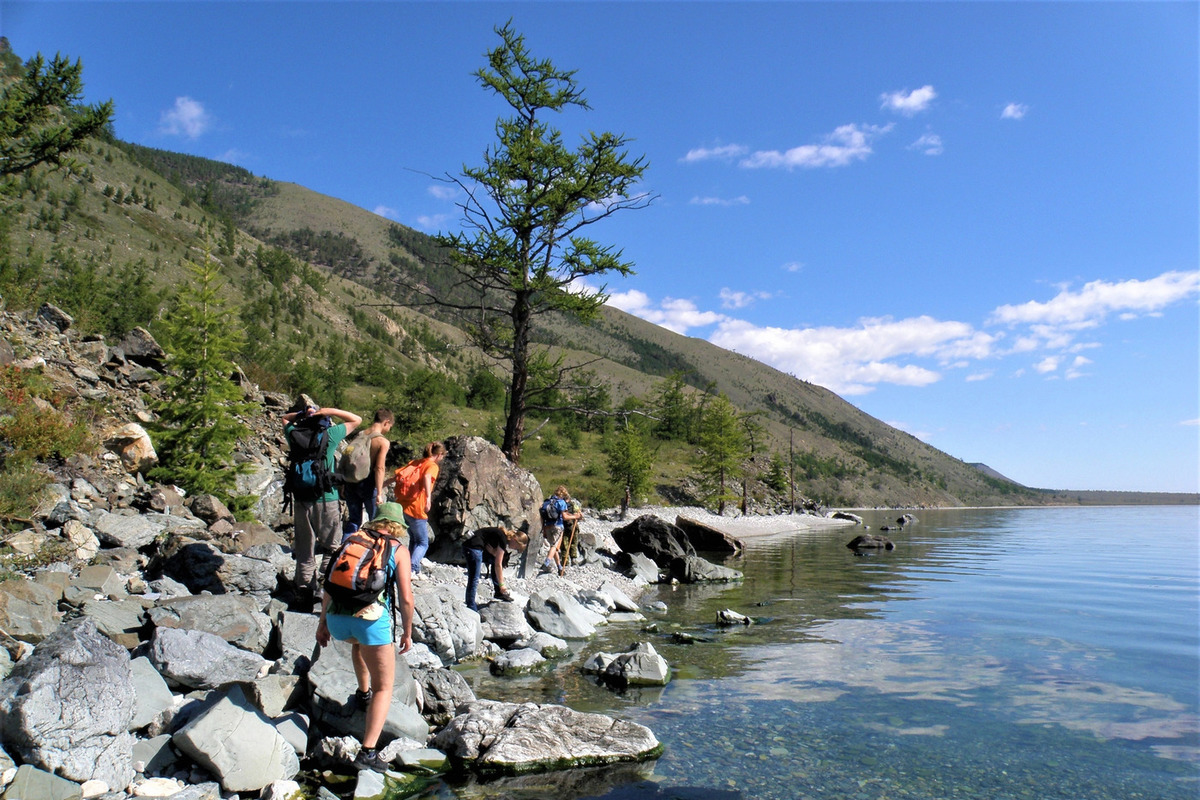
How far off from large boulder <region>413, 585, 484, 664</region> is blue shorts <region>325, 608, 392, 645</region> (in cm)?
370

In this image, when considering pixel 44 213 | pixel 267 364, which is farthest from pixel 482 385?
pixel 44 213

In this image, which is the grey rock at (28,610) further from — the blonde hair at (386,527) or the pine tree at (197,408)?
the pine tree at (197,408)

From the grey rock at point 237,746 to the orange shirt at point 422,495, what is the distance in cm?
482

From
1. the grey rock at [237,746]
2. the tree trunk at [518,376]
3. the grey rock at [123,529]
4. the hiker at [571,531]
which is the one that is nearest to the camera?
the grey rock at [237,746]

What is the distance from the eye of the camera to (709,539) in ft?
101

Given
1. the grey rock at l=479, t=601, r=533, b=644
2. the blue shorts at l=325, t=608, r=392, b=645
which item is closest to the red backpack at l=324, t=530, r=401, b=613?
the blue shorts at l=325, t=608, r=392, b=645

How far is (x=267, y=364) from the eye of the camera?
4012 centimetres

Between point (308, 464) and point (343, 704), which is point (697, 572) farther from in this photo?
point (343, 704)

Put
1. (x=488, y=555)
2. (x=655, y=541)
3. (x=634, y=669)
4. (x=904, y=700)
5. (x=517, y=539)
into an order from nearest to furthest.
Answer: (x=904, y=700)
(x=634, y=669)
(x=488, y=555)
(x=517, y=539)
(x=655, y=541)

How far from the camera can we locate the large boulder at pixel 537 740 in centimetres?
614

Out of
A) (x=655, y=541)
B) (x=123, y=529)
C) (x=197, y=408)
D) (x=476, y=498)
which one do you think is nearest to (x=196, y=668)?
(x=123, y=529)

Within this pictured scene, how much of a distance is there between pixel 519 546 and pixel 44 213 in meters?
68.2

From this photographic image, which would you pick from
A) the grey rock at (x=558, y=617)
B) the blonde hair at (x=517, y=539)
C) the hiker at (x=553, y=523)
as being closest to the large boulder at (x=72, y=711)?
the grey rock at (x=558, y=617)

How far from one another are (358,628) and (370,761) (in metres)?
1.22
